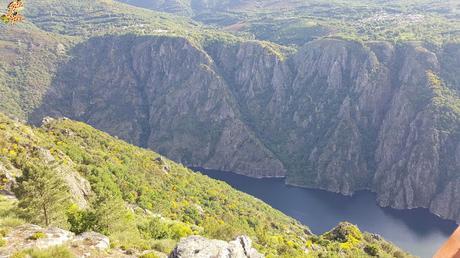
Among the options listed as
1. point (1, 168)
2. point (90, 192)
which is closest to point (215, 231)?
point (90, 192)

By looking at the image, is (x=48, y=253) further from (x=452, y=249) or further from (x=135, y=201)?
(x=135, y=201)

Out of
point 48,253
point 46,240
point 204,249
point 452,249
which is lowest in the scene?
point 204,249

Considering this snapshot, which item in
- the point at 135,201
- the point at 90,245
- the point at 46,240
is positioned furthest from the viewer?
the point at 135,201

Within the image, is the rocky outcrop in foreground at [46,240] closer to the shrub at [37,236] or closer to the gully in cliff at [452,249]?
the shrub at [37,236]

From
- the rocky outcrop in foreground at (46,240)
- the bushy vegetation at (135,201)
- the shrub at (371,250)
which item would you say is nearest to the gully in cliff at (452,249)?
the rocky outcrop in foreground at (46,240)

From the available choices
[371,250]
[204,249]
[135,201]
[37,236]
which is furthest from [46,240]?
[371,250]

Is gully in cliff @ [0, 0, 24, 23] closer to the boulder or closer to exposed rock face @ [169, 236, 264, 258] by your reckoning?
the boulder

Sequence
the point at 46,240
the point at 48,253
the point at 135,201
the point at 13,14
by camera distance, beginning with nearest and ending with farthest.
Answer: the point at 48,253 → the point at 13,14 → the point at 46,240 → the point at 135,201
